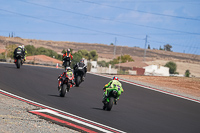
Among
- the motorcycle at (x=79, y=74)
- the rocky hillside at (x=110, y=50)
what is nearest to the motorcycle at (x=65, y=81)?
the motorcycle at (x=79, y=74)

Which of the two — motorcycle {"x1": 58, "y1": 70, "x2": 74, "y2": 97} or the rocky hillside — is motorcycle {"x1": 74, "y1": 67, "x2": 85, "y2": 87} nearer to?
motorcycle {"x1": 58, "y1": 70, "x2": 74, "y2": 97}

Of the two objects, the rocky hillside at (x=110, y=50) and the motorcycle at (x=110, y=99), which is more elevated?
the rocky hillside at (x=110, y=50)

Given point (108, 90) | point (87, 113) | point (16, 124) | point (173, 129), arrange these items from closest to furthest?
point (16, 124) < point (173, 129) < point (87, 113) < point (108, 90)

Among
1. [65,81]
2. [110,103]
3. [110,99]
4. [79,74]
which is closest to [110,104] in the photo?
[110,103]

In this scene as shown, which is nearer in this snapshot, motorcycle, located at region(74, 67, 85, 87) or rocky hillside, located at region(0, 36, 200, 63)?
motorcycle, located at region(74, 67, 85, 87)

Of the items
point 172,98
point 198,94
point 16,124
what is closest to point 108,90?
point 16,124

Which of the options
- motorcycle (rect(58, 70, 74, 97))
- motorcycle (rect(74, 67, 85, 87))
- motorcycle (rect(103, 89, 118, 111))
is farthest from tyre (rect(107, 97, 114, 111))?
motorcycle (rect(74, 67, 85, 87))

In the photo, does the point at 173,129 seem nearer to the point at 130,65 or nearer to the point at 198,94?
the point at 198,94

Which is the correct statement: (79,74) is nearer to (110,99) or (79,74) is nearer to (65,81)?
(65,81)

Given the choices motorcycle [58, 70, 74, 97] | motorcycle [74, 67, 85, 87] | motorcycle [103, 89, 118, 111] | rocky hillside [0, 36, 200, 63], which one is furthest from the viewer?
rocky hillside [0, 36, 200, 63]

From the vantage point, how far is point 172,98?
2320 centimetres

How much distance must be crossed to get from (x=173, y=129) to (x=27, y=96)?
6.85 metres

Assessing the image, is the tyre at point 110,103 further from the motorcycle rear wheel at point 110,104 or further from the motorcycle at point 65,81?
the motorcycle at point 65,81

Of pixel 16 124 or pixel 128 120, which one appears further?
pixel 128 120
